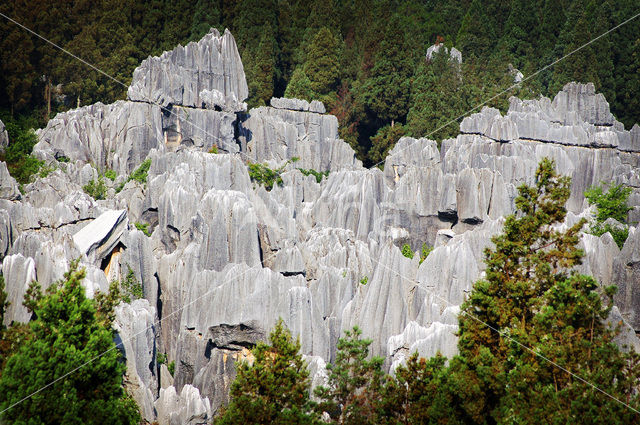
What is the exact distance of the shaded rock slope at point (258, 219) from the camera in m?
20.7

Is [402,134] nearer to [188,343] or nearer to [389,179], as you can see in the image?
[389,179]

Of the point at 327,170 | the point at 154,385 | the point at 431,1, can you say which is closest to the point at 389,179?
the point at 327,170

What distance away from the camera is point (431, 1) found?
60094 millimetres

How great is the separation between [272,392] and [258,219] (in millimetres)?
15021

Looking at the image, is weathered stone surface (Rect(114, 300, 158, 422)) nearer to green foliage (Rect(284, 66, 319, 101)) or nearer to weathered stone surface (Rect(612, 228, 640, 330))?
weathered stone surface (Rect(612, 228, 640, 330))

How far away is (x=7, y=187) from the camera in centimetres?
2697

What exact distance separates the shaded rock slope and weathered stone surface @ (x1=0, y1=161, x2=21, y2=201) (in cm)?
6

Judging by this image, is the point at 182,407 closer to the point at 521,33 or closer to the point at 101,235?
the point at 101,235

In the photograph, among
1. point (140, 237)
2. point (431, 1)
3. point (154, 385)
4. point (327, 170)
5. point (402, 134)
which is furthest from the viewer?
point (431, 1)

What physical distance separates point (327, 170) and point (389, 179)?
366 centimetres

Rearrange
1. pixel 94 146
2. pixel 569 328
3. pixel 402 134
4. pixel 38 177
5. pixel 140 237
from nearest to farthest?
pixel 569 328 → pixel 140 237 → pixel 38 177 → pixel 94 146 → pixel 402 134

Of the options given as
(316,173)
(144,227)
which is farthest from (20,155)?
(316,173)

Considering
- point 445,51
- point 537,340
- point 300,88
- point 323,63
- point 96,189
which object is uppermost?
point 445,51

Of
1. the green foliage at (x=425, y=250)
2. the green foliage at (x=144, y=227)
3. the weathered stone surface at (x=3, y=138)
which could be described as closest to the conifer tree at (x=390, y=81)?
the green foliage at (x=425, y=250)
